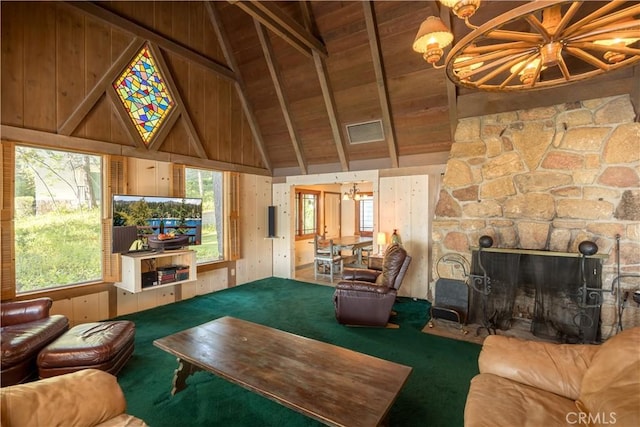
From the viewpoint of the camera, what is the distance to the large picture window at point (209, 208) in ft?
16.9

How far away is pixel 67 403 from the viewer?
4.55 ft

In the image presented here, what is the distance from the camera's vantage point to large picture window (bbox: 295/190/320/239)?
7.53 meters

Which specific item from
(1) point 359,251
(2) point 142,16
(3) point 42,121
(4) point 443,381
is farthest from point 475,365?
(2) point 142,16

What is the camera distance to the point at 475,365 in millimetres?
2803

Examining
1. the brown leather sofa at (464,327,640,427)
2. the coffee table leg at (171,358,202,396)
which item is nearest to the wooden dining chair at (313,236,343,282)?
the coffee table leg at (171,358,202,396)

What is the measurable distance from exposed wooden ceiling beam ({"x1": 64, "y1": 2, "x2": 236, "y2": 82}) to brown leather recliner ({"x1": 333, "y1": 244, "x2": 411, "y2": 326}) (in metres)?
4.36

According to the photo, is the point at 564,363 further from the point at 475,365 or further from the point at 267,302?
the point at 267,302

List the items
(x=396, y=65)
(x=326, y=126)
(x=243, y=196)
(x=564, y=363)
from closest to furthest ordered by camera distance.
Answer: (x=564, y=363)
(x=396, y=65)
(x=326, y=126)
(x=243, y=196)

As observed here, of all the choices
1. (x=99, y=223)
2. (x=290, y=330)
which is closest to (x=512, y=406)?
(x=290, y=330)

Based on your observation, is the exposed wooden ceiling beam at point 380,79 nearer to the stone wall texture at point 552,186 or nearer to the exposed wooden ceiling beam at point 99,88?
the stone wall texture at point 552,186

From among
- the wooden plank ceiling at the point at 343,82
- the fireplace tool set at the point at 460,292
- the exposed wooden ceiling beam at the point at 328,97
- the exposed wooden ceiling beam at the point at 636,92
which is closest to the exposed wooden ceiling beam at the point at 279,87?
the wooden plank ceiling at the point at 343,82

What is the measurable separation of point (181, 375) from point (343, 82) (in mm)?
4354

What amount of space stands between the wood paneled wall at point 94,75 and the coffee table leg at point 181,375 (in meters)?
3.11

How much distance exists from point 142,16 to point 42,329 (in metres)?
4.27
